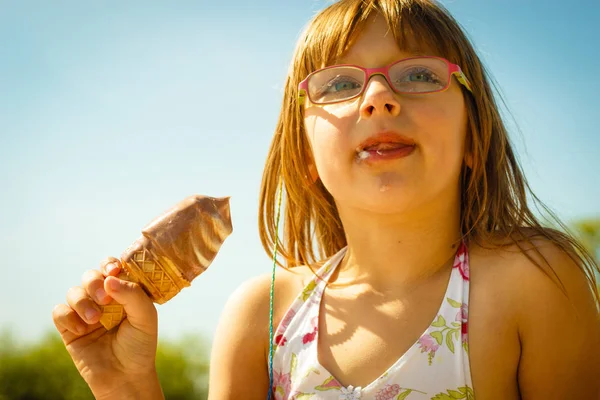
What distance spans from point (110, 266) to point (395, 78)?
4.99ft

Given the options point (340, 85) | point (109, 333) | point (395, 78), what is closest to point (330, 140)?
point (340, 85)

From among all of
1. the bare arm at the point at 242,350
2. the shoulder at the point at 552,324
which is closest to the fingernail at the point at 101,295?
the bare arm at the point at 242,350

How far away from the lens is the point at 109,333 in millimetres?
2756

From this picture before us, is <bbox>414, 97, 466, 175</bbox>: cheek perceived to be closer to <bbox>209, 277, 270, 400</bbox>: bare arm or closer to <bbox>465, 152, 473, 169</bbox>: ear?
<bbox>465, 152, 473, 169</bbox>: ear

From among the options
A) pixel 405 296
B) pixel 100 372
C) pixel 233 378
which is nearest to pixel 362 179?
pixel 405 296

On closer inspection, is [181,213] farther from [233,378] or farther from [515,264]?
[515,264]

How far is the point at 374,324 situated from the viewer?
2.70 m

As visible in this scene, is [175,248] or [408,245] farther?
[408,245]

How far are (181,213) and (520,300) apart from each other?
58.5 inches

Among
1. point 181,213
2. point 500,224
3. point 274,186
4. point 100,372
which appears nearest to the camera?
point 181,213

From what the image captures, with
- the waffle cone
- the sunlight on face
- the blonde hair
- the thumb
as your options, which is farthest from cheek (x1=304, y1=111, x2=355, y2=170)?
the thumb

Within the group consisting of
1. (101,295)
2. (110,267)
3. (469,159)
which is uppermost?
(469,159)

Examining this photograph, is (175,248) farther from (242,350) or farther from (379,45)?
(379,45)

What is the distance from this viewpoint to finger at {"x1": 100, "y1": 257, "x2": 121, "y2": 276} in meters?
2.54
